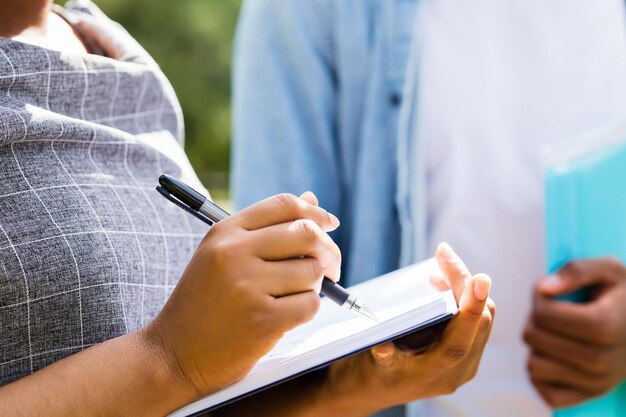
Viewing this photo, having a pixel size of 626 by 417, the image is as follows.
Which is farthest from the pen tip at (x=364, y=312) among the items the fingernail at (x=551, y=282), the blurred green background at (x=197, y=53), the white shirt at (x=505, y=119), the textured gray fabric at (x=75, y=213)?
the blurred green background at (x=197, y=53)

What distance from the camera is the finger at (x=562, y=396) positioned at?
1.57 m

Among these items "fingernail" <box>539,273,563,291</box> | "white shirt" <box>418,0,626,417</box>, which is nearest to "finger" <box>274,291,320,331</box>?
"fingernail" <box>539,273,563,291</box>

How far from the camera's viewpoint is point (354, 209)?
5.69 feet

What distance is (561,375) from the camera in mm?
1556

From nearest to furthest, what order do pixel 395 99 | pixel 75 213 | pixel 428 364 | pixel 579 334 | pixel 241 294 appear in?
pixel 241 294 < pixel 75 213 < pixel 428 364 < pixel 579 334 < pixel 395 99

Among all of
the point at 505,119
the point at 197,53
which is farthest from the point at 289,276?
the point at 197,53

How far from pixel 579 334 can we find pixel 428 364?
617 mm

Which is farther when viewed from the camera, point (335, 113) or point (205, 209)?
point (335, 113)

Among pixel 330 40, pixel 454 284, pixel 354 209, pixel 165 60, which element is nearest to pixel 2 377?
pixel 454 284

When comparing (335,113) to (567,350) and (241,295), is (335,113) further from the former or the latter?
(241,295)

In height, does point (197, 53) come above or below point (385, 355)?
below

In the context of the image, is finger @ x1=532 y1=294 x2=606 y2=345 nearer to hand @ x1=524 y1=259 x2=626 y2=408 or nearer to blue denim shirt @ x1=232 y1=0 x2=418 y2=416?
hand @ x1=524 y1=259 x2=626 y2=408

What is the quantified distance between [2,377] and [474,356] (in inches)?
20.8

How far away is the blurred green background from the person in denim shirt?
1146 cm
